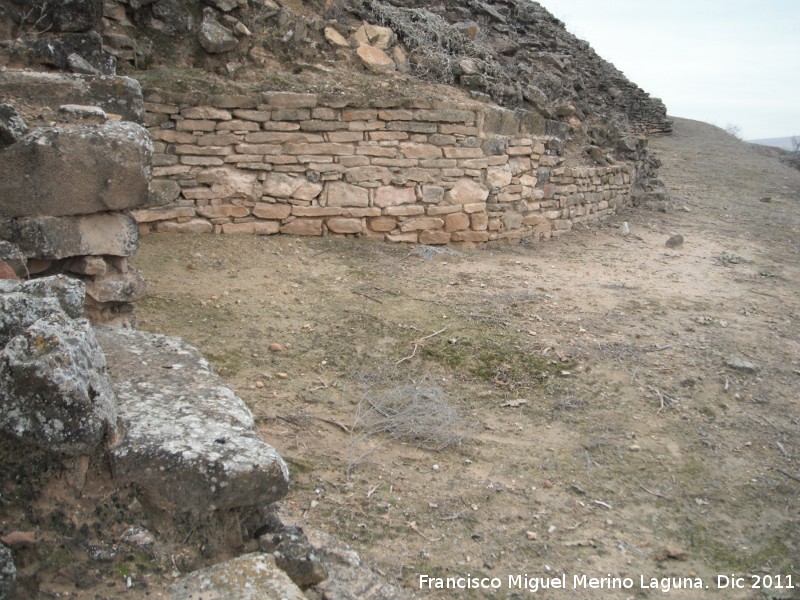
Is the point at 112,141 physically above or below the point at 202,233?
above

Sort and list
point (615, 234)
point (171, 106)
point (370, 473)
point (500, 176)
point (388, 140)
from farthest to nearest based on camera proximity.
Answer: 1. point (615, 234)
2. point (500, 176)
3. point (388, 140)
4. point (171, 106)
5. point (370, 473)

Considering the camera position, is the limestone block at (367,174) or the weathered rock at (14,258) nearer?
the weathered rock at (14,258)

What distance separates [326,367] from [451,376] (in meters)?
0.83

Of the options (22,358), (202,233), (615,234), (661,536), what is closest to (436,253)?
(202,233)

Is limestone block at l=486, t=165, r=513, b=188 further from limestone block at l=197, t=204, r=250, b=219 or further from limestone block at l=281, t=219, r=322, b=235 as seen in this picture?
limestone block at l=197, t=204, r=250, b=219

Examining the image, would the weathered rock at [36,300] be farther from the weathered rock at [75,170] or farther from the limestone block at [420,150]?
the limestone block at [420,150]

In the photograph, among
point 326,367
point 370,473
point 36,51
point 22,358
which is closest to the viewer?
point 22,358

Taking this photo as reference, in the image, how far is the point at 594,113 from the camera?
1165 centimetres

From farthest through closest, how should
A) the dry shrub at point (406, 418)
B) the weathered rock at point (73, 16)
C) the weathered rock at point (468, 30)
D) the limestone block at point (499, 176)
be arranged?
the weathered rock at point (468, 30)
the limestone block at point (499, 176)
the dry shrub at point (406, 418)
the weathered rock at point (73, 16)

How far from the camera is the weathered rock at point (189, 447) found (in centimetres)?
172

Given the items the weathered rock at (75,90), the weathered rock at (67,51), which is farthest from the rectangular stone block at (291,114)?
the weathered rock at (75,90)

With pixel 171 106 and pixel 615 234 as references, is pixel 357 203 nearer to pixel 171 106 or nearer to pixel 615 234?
pixel 171 106

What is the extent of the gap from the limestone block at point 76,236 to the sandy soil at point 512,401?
125cm

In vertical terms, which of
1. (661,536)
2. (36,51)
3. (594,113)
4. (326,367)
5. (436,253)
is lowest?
(661,536)
